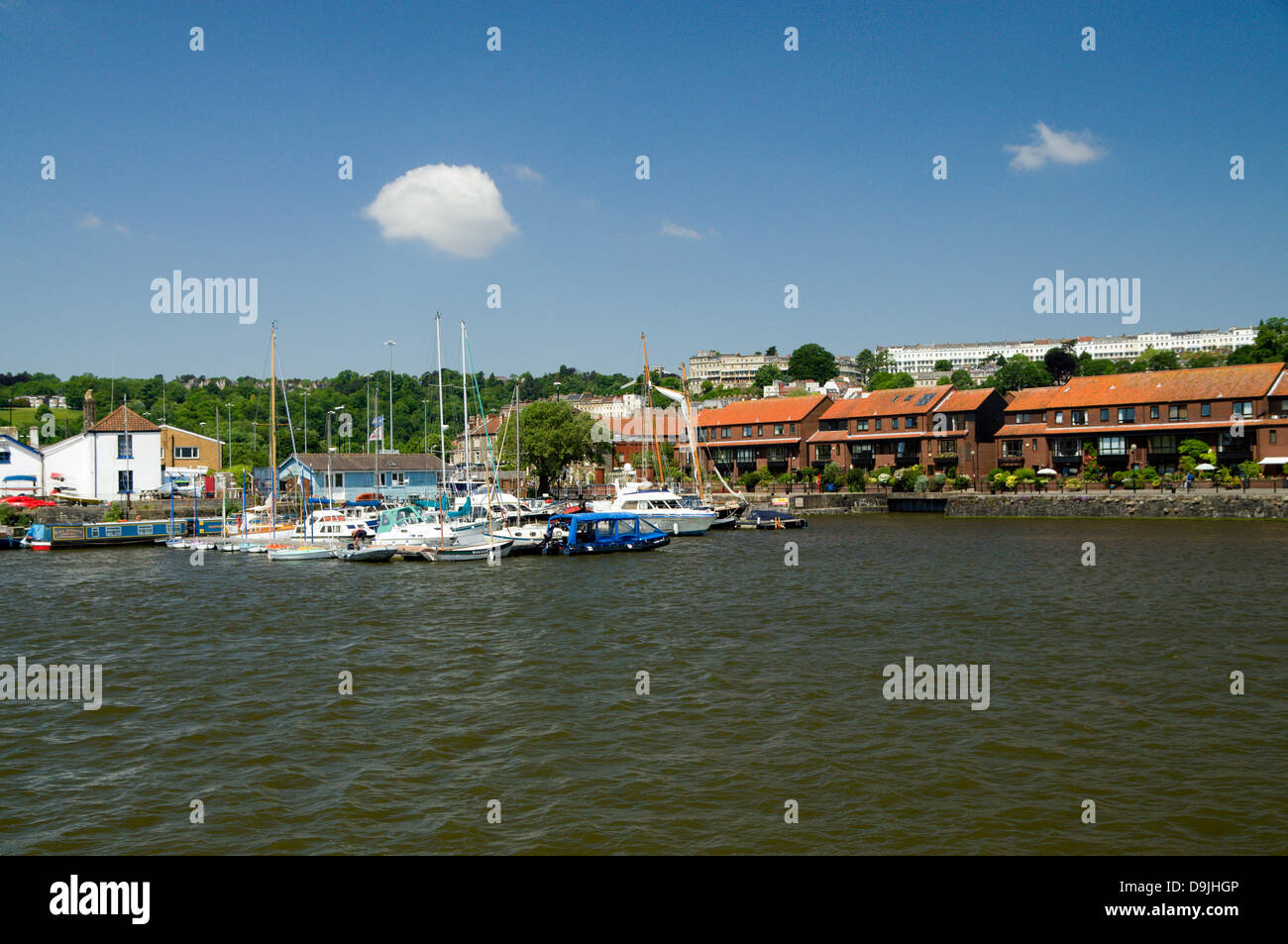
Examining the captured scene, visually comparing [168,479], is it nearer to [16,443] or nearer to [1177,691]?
[16,443]

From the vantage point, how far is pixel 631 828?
42.8 ft

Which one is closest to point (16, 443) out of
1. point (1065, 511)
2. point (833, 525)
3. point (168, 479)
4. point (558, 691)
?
point (168, 479)

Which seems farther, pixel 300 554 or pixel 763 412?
pixel 763 412

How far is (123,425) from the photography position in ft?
253

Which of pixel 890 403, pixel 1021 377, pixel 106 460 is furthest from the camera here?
pixel 1021 377

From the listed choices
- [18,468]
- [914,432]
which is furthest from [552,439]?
[18,468]

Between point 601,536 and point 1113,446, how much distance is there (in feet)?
182

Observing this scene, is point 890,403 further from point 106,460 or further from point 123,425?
point 106,460

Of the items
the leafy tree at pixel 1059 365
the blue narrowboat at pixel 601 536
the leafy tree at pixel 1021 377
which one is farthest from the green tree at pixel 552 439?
the leafy tree at pixel 1059 365

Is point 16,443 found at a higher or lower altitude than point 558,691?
higher

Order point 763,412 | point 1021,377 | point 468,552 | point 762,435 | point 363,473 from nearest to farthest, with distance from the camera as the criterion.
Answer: point 468,552, point 363,473, point 762,435, point 763,412, point 1021,377
